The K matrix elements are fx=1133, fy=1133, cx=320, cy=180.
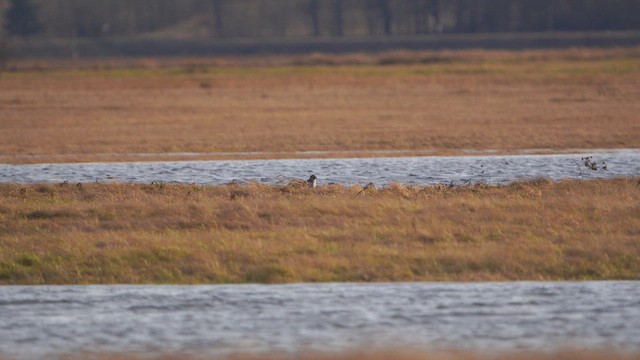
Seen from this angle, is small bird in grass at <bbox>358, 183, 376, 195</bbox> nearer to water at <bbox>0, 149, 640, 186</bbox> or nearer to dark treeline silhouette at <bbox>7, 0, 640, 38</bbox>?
water at <bbox>0, 149, 640, 186</bbox>

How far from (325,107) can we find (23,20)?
7152 cm

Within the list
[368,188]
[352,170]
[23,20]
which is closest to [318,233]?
[368,188]

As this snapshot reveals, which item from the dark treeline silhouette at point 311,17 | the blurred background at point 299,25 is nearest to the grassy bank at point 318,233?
the blurred background at point 299,25

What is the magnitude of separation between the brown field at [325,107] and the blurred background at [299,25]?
748 inches

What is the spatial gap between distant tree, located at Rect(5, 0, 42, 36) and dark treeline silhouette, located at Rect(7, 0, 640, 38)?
9 centimetres

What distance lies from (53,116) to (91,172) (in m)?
15.7

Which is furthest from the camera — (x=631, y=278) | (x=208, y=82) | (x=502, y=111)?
(x=208, y=82)

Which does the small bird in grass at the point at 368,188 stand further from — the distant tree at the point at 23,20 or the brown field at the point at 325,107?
the distant tree at the point at 23,20

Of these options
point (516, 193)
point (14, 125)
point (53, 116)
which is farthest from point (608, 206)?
point (53, 116)

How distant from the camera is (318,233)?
505 inches

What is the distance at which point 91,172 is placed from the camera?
783 inches

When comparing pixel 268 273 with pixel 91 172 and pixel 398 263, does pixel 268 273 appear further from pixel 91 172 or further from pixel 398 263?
pixel 91 172

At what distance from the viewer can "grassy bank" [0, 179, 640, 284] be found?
35.5 feet

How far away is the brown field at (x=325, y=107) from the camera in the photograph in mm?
25266
